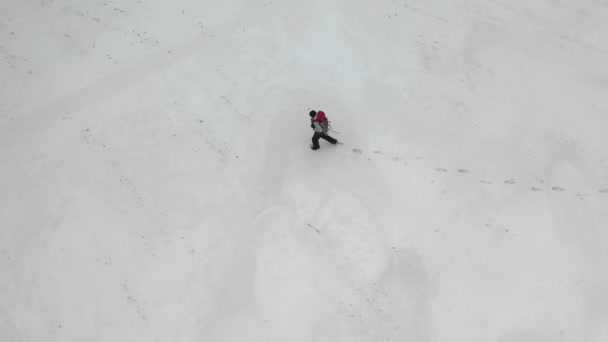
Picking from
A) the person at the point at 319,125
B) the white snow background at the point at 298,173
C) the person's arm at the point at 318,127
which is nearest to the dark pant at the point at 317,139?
the person at the point at 319,125

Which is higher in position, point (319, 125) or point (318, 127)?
point (319, 125)

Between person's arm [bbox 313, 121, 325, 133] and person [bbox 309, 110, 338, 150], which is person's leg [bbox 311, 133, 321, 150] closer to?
person [bbox 309, 110, 338, 150]

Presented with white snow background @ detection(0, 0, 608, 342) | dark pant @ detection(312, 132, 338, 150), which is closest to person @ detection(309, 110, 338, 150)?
dark pant @ detection(312, 132, 338, 150)

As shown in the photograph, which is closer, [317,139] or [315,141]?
[317,139]

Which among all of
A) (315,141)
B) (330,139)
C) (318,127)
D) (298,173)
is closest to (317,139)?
(315,141)

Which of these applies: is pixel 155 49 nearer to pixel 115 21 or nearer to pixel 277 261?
pixel 115 21

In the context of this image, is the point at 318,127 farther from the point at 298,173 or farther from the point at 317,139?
the point at 298,173

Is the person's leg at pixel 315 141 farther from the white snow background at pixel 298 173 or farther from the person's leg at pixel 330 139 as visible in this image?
the white snow background at pixel 298 173

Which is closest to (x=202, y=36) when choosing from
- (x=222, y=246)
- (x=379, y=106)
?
(x=379, y=106)

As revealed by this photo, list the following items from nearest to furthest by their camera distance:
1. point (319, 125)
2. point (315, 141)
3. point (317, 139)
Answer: point (319, 125) → point (317, 139) → point (315, 141)
